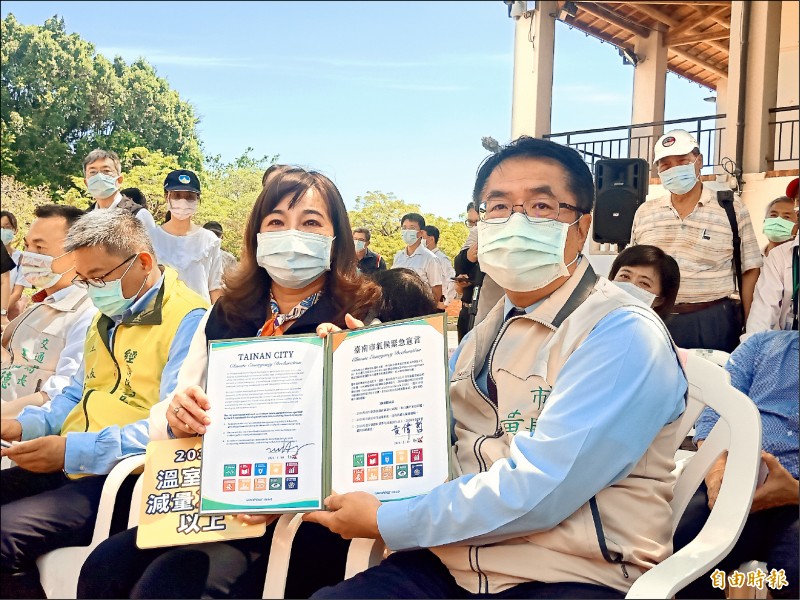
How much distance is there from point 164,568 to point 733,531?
139cm

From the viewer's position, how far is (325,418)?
2018 mm

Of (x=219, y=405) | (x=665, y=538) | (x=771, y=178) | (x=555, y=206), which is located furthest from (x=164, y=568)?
(x=771, y=178)

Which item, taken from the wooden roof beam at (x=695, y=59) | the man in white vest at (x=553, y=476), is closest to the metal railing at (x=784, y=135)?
the wooden roof beam at (x=695, y=59)

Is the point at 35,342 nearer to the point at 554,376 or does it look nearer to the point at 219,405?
the point at 219,405

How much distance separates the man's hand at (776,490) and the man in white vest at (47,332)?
2535mm

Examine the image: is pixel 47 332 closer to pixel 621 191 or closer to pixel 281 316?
pixel 281 316

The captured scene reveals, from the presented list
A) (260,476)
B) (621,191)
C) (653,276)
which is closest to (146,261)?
(260,476)

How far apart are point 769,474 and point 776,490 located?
5cm

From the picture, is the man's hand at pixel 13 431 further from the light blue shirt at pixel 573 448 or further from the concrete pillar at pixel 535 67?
the concrete pillar at pixel 535 67

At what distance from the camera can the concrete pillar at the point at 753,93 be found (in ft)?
31.4

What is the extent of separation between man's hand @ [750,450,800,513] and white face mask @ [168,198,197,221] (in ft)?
14.4

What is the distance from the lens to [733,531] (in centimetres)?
177

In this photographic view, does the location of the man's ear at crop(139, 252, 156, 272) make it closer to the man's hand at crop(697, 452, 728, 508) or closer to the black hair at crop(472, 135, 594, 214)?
the black hair at crop(472, 135, 594, 214)

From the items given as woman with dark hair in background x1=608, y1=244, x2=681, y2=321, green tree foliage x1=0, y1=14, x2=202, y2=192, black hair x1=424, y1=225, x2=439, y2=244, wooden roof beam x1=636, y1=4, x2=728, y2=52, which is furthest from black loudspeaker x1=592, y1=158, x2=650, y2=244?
wooden roof beam x1=636, y1=4, x2=728, y2=52
